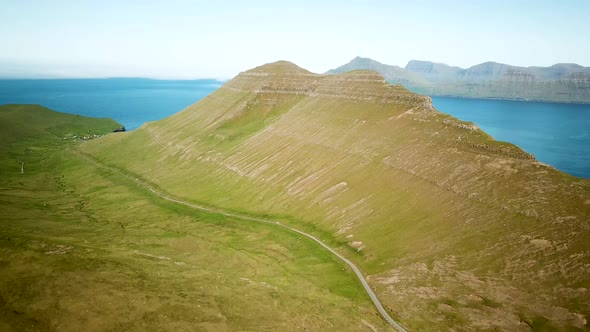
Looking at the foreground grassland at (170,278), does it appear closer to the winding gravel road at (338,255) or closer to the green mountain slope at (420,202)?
the winding gravel road at (338,255)

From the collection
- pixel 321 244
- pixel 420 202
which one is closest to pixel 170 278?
pixel 321 244

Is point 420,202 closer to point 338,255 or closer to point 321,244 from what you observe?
point 338,255

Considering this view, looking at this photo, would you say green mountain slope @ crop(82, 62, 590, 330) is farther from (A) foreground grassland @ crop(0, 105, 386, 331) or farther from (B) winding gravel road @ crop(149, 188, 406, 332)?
Answer: (A) foreground grassland @ crop(0, 105, 386, 331)

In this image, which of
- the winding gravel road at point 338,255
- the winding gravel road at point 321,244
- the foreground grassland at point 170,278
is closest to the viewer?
the foreground grassland at point 170,278

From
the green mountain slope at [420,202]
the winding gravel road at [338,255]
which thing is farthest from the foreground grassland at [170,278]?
the green mountain slope at [420,202]

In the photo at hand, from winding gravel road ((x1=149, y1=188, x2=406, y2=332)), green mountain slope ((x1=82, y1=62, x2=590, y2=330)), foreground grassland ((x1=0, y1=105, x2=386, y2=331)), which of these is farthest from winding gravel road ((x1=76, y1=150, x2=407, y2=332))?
green mountain slope ((x1=82, y1=62, x2=590, y2=330))
